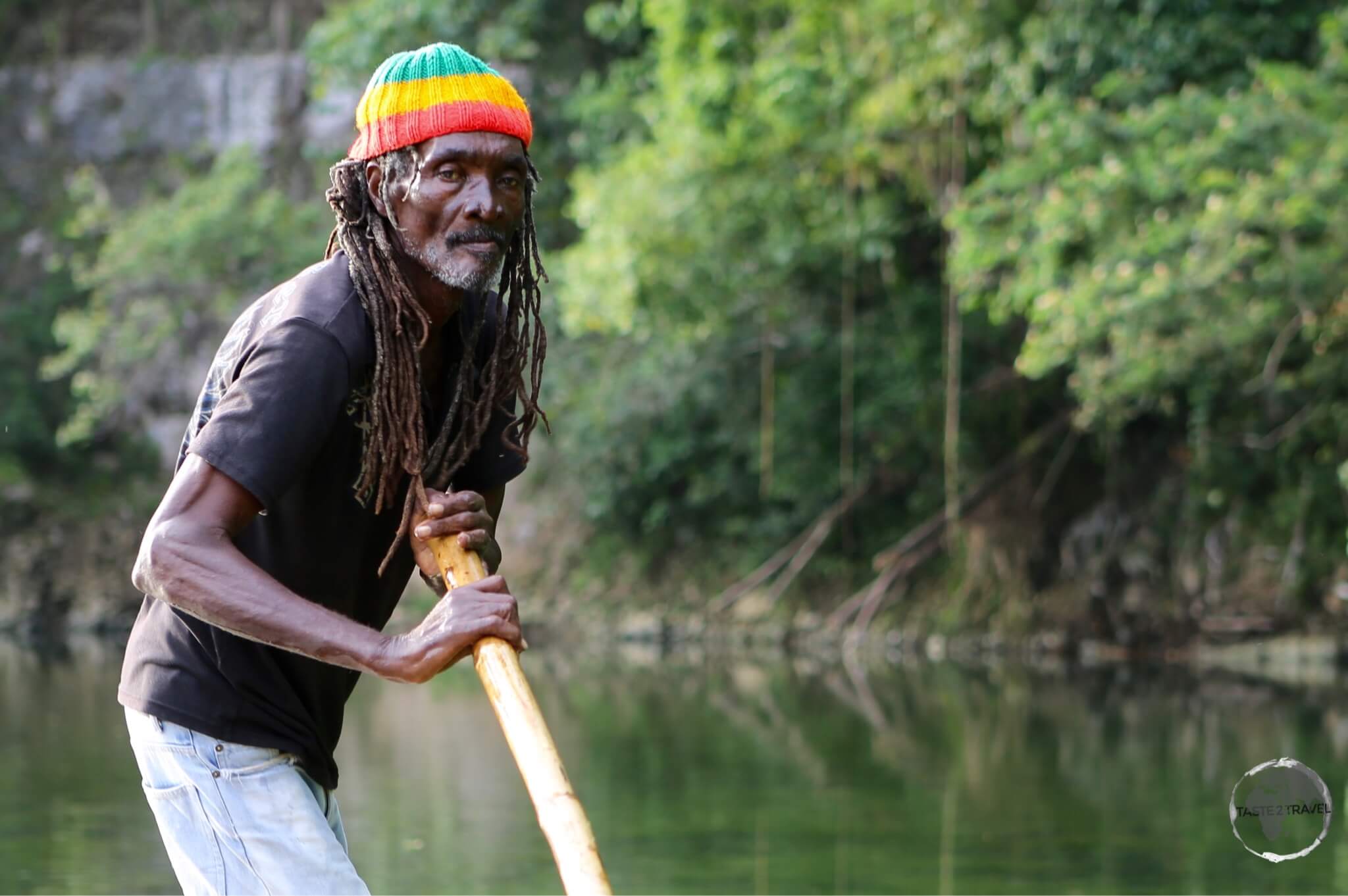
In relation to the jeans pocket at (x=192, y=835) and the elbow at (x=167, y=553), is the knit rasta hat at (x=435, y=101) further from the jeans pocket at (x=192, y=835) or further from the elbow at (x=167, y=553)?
the jeans pocket at (x=192, y=835)

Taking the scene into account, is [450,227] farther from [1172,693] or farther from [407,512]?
[1172,693]

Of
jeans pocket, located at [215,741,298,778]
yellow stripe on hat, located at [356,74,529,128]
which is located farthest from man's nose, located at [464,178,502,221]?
jeans pocket, located at [215,741,298,778]

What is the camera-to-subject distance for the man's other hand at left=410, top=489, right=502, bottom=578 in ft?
8.86

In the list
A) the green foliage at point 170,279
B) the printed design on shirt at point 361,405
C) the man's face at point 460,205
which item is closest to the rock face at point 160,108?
the green foliage at point 170,279

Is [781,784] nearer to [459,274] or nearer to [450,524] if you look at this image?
[450,524]

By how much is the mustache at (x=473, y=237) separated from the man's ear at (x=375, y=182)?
0.42ft

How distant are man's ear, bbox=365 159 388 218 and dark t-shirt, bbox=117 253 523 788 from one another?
0.09m

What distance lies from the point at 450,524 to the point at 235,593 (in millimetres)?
443

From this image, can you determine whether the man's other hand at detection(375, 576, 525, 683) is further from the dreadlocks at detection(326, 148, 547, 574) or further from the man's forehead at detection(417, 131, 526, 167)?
the man's forehead at detection(417, 131, 526, 167)

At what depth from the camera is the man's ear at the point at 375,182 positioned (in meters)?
2.71

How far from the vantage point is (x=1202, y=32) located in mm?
12945

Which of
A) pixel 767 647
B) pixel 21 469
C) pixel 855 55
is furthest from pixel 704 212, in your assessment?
pixel 21 469

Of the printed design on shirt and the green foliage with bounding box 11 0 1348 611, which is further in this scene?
the green foliage with bounding box 11 0 1348 611

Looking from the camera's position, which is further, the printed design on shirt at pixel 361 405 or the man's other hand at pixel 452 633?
the printed design on shirt at pixel 361 405
